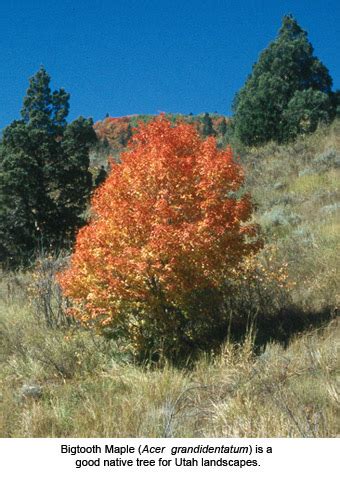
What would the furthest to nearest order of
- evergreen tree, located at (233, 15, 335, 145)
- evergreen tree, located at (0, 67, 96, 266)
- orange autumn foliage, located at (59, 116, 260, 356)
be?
1. evergreen tree, located at (233, 15, 335, 145)
2. evergreen tree, located at (0, 67, 96, 266)
3. orange autumn foliage, located at (59, 116, 260, 356)

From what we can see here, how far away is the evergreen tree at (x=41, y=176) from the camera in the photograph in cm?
1962

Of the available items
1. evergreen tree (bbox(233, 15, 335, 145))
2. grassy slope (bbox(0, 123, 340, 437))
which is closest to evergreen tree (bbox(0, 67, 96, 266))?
grassy slope (bbox(0, 123, 340, 437))

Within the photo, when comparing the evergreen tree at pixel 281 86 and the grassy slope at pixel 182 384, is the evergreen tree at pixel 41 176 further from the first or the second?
the evergreen tree at pixel 281 86

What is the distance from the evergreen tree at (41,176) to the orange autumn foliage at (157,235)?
11293mm

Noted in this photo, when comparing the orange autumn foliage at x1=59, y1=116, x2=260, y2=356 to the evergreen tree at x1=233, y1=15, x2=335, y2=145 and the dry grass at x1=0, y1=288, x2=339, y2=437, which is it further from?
the evergreen tree at x1=233, y1=15, x2=335, y2=145

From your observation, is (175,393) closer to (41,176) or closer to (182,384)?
(182,384)

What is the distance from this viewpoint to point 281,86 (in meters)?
29.4

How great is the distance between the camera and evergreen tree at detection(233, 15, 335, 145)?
2880 cm

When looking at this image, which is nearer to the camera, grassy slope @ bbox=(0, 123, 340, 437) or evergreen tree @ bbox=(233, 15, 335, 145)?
grassy slope @ bbox=(0, 123, 340, 437)

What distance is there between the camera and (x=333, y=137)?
78.3 ft

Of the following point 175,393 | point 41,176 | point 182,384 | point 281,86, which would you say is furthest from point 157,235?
point 281,86

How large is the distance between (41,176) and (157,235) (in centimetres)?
1349

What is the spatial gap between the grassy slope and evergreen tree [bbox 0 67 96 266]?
24.6 feet
